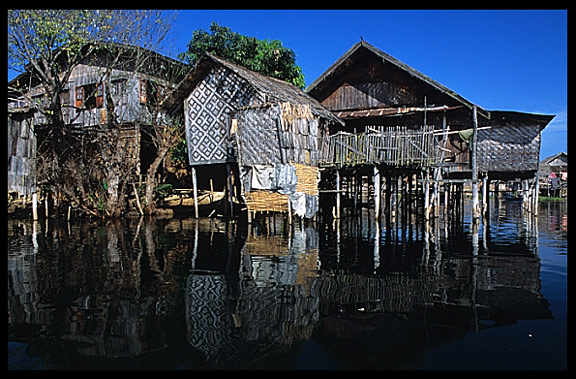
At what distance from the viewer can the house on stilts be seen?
53.5 feet

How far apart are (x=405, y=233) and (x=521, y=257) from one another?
4.16 m

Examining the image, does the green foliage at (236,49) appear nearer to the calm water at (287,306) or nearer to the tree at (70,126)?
the tree at (70,126)

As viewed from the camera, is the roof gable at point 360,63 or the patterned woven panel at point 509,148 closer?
the roof gable at point 360,63

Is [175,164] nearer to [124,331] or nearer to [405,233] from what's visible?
[405,233]

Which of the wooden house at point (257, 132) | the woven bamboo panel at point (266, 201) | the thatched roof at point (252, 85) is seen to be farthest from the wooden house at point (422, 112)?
the woven bamboo panel at point (266, 201)

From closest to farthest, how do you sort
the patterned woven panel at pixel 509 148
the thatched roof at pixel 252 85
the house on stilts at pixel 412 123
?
the thatched roof at pixel 252 85 → the house on stilts at pixel 412 123 → the patterned woven panel at pixel 509 148

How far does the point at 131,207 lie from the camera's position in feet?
62.7

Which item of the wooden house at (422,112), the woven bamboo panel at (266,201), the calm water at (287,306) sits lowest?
the calm water at (287,306)

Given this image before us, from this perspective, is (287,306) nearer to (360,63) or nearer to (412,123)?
(412,123)

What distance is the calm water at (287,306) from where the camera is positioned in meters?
4.16

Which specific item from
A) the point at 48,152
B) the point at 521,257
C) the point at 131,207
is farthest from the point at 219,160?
the point at 521,257

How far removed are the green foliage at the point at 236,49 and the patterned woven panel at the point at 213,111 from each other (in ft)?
12.1

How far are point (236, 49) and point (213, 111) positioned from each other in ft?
15.3

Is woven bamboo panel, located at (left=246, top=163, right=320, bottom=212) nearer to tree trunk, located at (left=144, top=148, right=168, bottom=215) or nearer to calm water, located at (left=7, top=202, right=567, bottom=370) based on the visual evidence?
calm water, located at (left=7, top=202, right=567, bottom=370)
